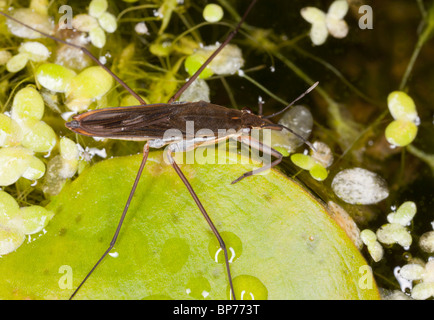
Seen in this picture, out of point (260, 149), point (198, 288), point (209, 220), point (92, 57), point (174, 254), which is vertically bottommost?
point (198, 288)

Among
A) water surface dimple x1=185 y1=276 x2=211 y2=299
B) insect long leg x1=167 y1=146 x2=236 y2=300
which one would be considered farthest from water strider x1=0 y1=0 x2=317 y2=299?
water surface dimple x1=185 y1=276 x2=211 y2=299

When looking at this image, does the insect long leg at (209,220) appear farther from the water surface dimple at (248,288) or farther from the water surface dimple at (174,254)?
the water surface dimple at (174,254)

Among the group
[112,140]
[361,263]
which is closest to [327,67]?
[361,263]


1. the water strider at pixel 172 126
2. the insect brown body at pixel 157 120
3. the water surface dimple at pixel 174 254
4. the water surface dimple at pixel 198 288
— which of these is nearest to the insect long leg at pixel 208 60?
the water strider at pixel 172 126

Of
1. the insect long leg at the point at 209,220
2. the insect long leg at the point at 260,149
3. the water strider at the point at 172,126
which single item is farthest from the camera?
the insect long leg at the point at 260,149

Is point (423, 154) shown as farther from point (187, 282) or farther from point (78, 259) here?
point (78, 259)

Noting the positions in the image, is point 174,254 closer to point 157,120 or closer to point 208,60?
point 157,120

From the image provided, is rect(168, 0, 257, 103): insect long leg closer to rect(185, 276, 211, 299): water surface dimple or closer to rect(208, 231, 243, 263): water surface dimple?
rect(208, 231, 243, 263): water surface dimple

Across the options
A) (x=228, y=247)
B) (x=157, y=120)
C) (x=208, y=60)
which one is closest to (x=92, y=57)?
(x=157, y=120)
